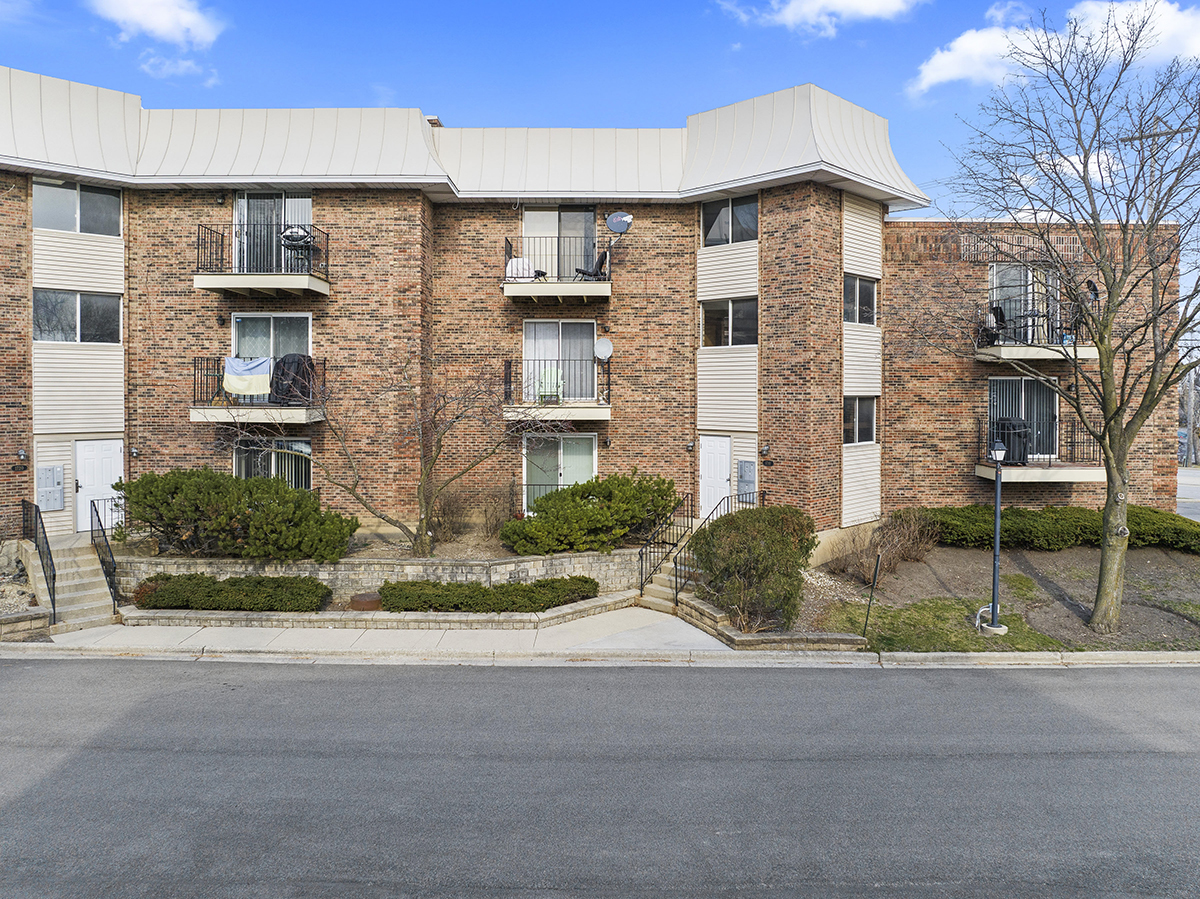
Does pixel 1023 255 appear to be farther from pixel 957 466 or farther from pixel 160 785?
pixel 160 785

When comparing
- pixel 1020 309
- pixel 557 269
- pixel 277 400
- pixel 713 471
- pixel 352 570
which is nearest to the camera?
pixel 352 570

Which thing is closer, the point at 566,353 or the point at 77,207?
the point at 77,207

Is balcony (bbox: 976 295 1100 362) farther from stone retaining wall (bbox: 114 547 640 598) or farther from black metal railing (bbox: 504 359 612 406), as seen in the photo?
stone retaining wall (bbox: 114 547 640 598)

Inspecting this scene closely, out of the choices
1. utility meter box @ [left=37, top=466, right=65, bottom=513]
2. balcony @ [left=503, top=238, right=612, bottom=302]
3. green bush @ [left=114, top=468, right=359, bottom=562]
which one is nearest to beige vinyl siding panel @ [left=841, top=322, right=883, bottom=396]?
balcony @ [left=503, top=238, right=612, bottom=302]

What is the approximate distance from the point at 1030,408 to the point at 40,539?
70.1ft

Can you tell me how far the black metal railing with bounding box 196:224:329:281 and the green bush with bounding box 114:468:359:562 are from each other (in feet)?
16.9

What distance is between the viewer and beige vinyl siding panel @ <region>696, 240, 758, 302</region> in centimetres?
1551

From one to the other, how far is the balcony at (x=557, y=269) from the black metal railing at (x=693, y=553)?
5456 millimetres

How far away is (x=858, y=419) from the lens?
16.0 meters

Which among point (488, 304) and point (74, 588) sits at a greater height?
point (488, 304)

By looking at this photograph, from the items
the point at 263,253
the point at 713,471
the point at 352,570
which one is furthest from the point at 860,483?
the point at 263,253

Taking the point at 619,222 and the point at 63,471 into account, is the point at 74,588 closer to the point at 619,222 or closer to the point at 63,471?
the point at 63,471

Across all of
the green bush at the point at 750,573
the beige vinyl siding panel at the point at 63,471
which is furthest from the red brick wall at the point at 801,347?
the beige vinyl siding panel at the point at 63,471

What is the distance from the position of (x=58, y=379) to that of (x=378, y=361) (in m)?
6.63
